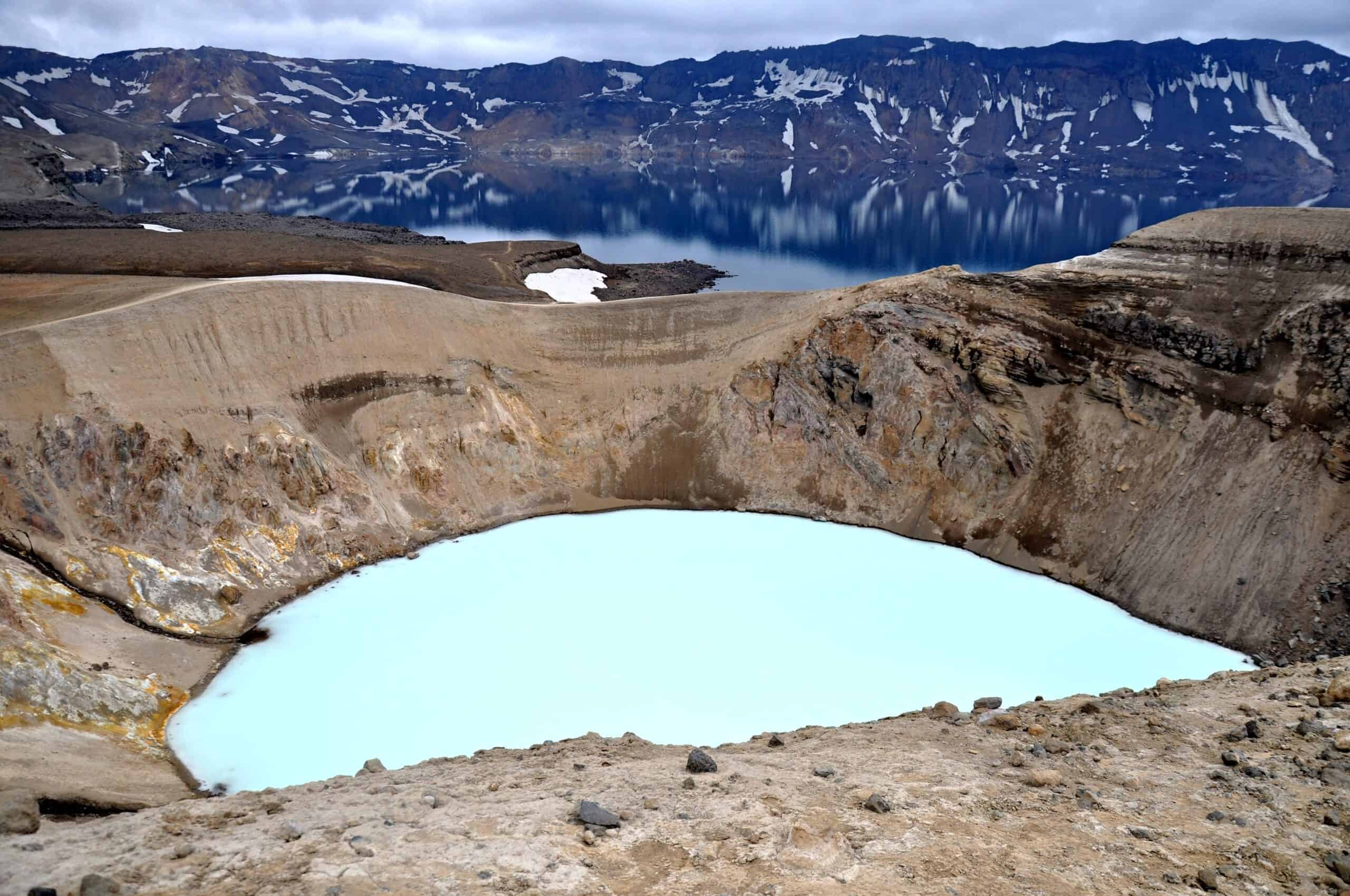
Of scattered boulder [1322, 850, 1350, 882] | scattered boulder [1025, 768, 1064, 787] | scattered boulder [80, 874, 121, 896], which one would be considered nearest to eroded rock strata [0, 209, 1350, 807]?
scattered boulder [80, 874, 121, 896]

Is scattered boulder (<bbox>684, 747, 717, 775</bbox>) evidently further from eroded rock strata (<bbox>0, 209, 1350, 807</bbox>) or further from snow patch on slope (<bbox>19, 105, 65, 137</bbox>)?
snow patch on slope (<bbox>19, 105, 65, 137</bbox>)

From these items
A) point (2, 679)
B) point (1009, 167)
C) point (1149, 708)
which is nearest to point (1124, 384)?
point (1149, 708)

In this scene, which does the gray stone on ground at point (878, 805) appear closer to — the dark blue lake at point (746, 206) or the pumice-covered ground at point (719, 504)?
the pumice-covered ground at point (719, 504)

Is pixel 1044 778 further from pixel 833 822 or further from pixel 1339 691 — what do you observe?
pixel 1339 691

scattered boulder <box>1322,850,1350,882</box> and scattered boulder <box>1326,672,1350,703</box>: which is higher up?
scattered boulder <box>1322,850,1350,882</box>

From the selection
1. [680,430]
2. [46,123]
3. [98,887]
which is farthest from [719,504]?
[46,123]

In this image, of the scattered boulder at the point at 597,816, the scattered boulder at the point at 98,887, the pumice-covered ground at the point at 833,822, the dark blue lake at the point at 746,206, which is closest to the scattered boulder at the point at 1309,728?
the pumice-covered ground at the point at 833,822
